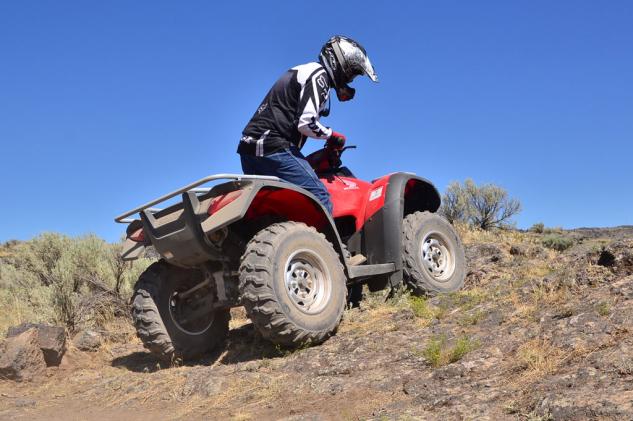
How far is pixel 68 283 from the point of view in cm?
970

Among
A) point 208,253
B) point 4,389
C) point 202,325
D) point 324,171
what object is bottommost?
point 4,389

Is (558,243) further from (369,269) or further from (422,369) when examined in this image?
(422,369)

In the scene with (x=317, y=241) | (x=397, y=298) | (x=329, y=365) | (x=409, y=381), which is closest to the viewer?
(x=409, y=381)

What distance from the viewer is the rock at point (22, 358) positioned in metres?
5.93

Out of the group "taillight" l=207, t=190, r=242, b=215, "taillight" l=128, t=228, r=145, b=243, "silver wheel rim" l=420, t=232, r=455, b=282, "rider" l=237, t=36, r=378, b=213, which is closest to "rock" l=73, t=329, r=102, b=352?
"taillight" l=128, t=228, r=145, b=243

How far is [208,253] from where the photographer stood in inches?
203

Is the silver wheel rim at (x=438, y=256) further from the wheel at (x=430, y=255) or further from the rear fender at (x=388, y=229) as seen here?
the rear fender at (x=388, y=229)

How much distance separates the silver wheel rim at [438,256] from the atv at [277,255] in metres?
0.01

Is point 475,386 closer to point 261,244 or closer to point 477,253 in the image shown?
point 261,244

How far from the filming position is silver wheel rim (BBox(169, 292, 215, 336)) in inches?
227

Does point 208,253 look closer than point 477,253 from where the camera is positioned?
Yes

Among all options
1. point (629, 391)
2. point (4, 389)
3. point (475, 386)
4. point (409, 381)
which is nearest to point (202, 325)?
point (4, 389)

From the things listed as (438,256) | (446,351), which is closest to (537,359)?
(446,351)

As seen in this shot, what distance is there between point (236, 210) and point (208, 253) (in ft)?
2.07
